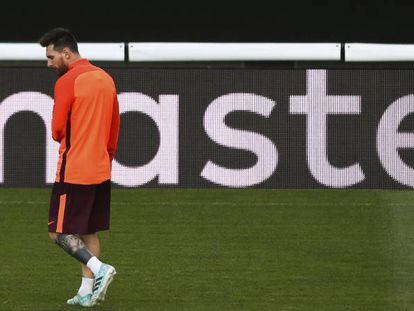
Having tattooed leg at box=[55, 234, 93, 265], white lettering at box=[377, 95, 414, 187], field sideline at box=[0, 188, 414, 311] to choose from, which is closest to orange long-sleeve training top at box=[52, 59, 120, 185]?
tattooed leg at box=[55, 234, 93, 265]

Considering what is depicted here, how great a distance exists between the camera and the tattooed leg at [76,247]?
→ 7594 millimetres

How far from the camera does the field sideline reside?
815cm

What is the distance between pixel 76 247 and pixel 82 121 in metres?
0.72

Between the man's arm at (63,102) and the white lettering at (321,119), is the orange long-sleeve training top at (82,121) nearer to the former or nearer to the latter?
the man's arm at (63,102)

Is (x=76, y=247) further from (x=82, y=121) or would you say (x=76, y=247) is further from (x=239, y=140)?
(x=239, y=140)

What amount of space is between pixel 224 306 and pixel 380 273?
1631mm

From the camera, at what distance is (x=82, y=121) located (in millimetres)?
7480

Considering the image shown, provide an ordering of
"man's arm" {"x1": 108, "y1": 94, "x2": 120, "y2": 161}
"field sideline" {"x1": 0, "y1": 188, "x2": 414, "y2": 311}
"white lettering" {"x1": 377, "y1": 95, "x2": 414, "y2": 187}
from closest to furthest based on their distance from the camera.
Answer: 1. "man's arm" {"x1": 108, "y1": 94, "x2": 120, "y2": 161}
2. "field sideline" {"x1": 0, "y1": 188, "x2": 414, "y2": 311}
3. "white lettering" {"x1": 377, "y1": 95, "x2": 414, "y2": 187}

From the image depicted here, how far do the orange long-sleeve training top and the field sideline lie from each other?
0.83 m

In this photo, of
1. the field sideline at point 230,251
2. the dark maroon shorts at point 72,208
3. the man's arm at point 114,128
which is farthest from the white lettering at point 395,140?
the dark maroon shorts at point 72,208

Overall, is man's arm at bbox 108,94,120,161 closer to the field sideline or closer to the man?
the man
